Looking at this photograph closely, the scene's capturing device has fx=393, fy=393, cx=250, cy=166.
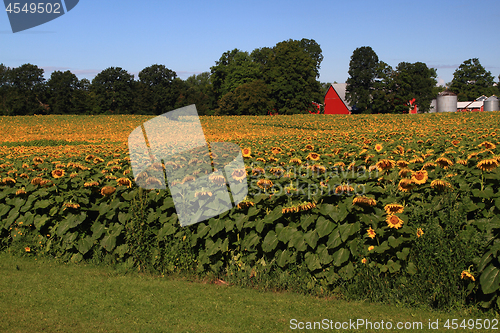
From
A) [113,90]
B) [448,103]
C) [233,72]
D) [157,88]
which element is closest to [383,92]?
[448,103]

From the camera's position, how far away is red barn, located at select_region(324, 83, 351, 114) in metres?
84.4

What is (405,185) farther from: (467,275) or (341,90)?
(341,90)

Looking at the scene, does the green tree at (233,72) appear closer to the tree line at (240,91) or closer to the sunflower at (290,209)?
the tree line at (240,91)

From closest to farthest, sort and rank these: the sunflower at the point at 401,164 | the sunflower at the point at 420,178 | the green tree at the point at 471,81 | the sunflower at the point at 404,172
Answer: the sunflower at the point at 420,178 → the sunflower at the point at 404,172 → the sunflower at the point at 401,164 → the green tree at the point at 471,81

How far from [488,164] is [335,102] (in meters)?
85.0

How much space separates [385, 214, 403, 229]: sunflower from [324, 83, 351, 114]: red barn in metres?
82.2

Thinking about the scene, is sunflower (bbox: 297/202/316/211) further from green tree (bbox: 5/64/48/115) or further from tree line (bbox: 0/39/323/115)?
green tree (bbox: 5/64/48/115)

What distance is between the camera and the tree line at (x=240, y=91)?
6862 centimetres

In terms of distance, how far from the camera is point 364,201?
3.82 meters

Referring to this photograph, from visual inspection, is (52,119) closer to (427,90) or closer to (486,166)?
(486,166)

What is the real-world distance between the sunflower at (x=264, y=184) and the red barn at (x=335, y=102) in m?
81.8

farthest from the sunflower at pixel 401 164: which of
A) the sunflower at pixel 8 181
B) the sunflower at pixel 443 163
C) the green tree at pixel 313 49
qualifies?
the green tree at pixel 313 49

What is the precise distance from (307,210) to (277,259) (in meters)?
0.64

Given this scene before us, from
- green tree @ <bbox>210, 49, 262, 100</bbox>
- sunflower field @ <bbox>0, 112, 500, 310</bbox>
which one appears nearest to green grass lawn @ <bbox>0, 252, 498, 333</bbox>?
sunflower field @ <bbox>0, 112, 500, 310</bbox>
